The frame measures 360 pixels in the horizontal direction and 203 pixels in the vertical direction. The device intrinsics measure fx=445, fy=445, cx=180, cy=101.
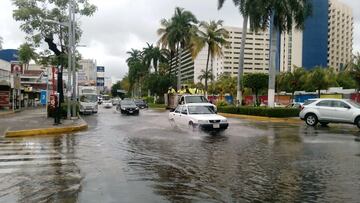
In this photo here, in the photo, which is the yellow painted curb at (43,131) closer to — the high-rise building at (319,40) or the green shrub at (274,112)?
the green shrub at (274,112)

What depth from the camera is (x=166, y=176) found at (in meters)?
9.59

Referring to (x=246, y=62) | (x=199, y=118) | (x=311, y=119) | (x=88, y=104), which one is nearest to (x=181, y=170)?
(x=199, y=118)

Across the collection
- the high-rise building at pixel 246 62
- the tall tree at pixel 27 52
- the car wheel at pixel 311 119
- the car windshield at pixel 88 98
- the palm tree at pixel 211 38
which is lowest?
the car wheel at pixel 311 119

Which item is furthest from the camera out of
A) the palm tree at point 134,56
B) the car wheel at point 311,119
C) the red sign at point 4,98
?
the palm tree at point 134,56

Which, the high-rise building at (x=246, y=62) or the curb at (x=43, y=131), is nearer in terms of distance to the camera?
the curb at (x=43, y=131)

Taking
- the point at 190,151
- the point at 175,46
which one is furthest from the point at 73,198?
the point at 175,46

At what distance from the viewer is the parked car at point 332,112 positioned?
2259 centimetres

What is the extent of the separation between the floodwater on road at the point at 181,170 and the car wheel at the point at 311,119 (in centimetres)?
752

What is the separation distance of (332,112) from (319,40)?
134259 millimetres

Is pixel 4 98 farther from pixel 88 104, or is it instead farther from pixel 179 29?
pixel 179 29

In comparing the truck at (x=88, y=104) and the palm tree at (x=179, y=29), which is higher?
the palm tree at (x=179, y=29)

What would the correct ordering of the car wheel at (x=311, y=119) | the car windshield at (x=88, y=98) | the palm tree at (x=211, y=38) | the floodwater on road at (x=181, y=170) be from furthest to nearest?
the palm tree at (x=211, y=38) → the car windshield at (x=88, y=98) → the car wheel at (x=311, y=119) → the floodwater on road at (x=181, y=170)

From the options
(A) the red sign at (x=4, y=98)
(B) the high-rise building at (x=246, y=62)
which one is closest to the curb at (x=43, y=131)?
(A) the red sign at (x=4, y=98)

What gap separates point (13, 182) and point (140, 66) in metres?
97.8
